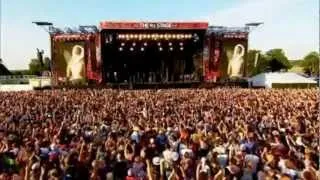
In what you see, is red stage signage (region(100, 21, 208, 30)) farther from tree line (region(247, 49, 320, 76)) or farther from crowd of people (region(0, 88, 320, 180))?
tree line (region(247, 49, 320, 76))

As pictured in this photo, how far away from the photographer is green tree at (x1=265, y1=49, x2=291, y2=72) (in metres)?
110

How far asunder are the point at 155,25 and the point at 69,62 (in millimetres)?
6896

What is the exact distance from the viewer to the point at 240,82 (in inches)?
1843

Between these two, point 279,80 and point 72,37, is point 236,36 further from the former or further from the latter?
point 72,37

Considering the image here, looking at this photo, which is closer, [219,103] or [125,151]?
[125,151]

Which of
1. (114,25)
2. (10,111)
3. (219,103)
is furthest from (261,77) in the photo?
(10,111)

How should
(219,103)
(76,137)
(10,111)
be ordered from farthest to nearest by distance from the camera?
(219,103) → (10,111) → (76,137)

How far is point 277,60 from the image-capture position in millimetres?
112625

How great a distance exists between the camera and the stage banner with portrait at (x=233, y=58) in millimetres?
47000

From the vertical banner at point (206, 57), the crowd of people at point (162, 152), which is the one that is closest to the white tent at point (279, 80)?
the vertical banner at point (206, 57)

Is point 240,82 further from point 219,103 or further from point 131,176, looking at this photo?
point 131,176

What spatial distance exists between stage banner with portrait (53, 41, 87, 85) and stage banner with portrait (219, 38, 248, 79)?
10024mm

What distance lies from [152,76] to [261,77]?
1036 cm

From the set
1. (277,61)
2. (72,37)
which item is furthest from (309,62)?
(72,37)
